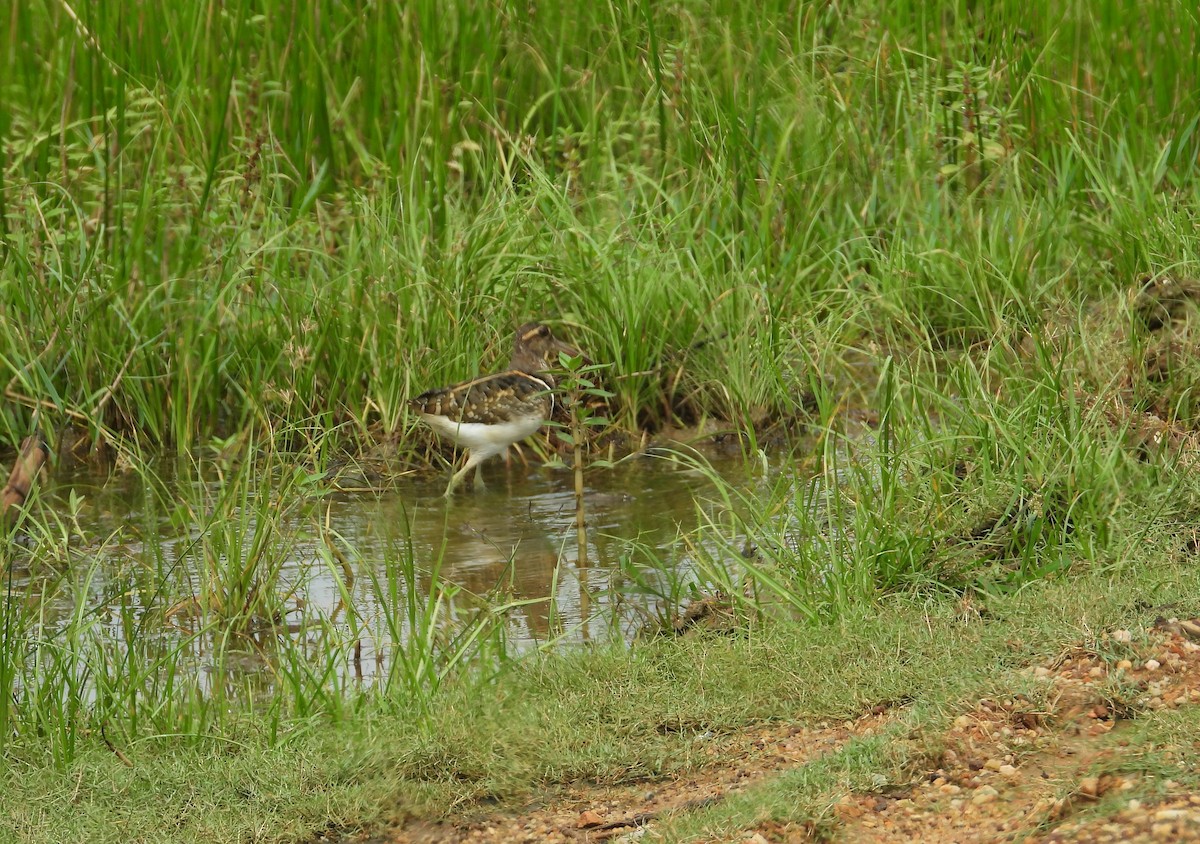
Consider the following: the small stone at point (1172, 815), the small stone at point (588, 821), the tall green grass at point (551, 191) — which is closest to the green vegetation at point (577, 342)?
the tall green grass at point (551, 191)

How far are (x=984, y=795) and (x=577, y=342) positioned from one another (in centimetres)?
485

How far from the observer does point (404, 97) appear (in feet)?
30.4

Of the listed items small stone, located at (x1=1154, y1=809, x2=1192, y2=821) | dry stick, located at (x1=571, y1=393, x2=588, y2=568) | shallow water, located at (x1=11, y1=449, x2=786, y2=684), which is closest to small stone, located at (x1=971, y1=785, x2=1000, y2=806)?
small stone, located at (x1=1154, y1=809, x2=1192, y2=821)

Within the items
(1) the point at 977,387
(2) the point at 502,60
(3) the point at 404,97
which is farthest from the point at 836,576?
(2) the point at 502,60

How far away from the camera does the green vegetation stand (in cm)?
484

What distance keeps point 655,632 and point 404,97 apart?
14.5 feet

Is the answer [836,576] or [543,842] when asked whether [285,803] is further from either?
[836,576]

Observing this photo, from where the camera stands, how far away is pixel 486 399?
7875mm

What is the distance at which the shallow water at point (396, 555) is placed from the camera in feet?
19.1

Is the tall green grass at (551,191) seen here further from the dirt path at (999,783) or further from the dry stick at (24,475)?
the dirt path at (999,783)

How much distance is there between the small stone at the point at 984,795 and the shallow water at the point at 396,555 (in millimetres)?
1709

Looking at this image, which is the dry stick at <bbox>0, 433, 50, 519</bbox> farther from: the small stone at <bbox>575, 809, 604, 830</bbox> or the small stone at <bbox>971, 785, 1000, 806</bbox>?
the small stone at <bbox>971, 785, 1000, 806</bbox>

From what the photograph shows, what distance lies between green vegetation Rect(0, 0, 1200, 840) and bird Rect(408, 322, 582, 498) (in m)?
0.26

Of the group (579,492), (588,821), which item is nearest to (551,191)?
(579,492)
